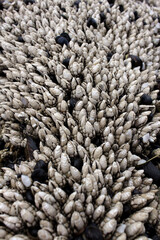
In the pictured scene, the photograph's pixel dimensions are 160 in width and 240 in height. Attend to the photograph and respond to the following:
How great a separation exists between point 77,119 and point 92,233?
0.97 m

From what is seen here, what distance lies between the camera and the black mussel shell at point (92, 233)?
58.9 inches

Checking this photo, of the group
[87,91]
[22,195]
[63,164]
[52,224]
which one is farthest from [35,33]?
[52,224]

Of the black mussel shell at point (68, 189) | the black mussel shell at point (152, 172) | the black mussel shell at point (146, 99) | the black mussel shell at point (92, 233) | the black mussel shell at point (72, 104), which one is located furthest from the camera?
the black mussel shell at point (146, 99)

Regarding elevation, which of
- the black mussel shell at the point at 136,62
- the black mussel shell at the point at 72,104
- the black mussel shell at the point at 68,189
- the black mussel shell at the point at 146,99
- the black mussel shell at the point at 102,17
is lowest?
the black mussel shell at the point at 68,189

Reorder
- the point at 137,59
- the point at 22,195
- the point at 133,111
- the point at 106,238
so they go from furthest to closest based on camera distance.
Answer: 1. the point at 137,59
2. the point at 133,111
3. the point at 22,195
4. the point at 106,238

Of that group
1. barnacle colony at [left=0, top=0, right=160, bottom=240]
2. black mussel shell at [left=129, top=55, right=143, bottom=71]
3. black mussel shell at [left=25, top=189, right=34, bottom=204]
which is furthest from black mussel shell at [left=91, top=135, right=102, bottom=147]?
black mussel shell at [left=129, top=55, right=143, bottom=71]

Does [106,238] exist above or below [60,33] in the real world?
below

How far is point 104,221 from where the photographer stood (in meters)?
1.61

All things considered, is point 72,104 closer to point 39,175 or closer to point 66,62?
point 66,62

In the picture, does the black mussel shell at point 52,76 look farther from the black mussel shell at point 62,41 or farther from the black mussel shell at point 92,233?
the black mussel shell at point 92,233

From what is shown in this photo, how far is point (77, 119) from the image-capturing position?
7.01 feet

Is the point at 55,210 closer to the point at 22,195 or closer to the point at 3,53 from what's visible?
the point at 22,195

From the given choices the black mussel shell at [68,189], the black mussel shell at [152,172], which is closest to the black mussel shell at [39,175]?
the black mussel shell at [68,189]

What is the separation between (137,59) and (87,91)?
0.83 meters
